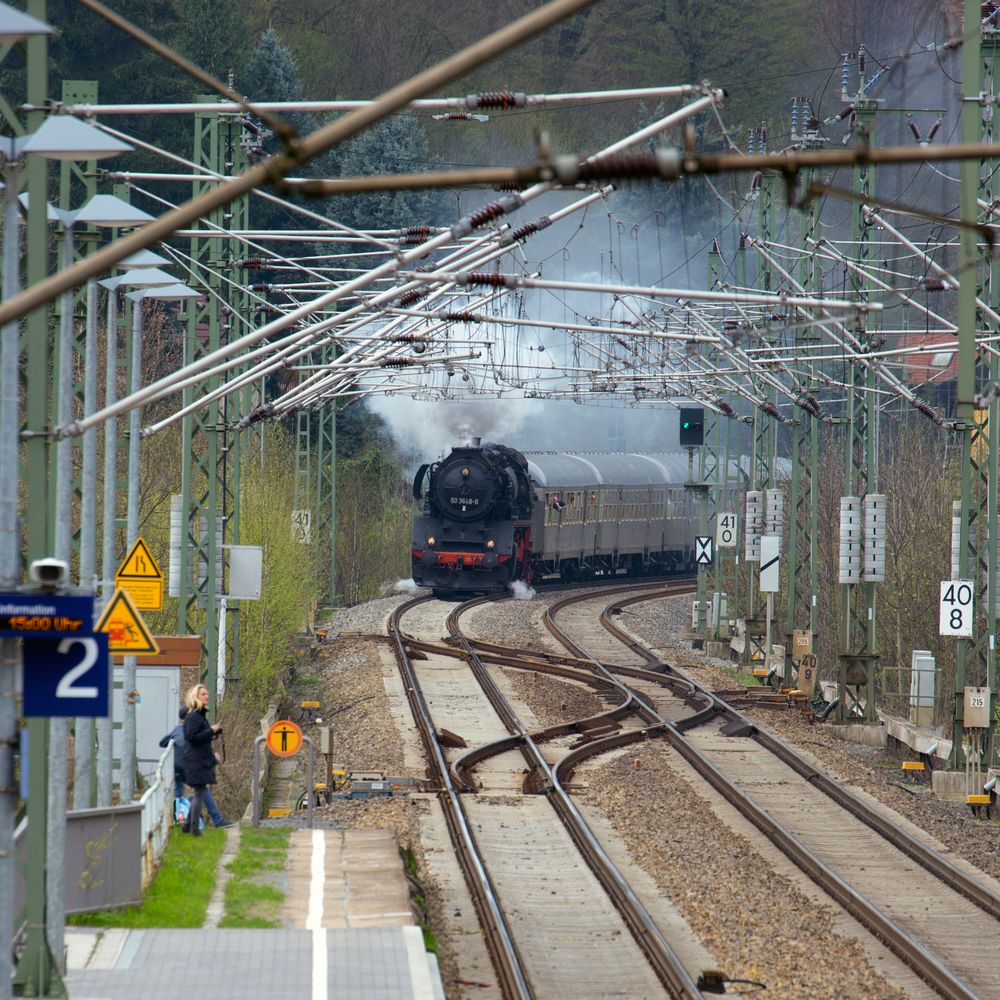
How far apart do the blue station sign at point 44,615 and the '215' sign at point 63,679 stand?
0.11 meters

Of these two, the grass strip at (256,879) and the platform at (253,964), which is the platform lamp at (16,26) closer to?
the platform at (253,964)

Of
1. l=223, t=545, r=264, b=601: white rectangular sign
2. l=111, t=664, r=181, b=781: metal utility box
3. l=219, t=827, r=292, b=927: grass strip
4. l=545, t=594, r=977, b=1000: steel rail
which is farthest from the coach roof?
l=219, t=827, r=292, b=927: grass strip

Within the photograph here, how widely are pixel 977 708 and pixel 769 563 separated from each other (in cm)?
950

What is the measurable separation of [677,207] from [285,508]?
40.4 m

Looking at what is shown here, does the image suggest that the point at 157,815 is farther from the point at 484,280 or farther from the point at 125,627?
the point at 484,280

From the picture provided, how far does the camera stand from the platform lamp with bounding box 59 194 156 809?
11.4 meters

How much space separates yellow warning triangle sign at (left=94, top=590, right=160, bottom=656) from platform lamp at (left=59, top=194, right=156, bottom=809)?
0.81ft

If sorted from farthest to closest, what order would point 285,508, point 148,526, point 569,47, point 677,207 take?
point 569,47
point 677,207
point 285,508
point 148,526

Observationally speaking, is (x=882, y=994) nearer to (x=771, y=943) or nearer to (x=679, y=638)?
(x=771, y=943)

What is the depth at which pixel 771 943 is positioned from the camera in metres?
12.7

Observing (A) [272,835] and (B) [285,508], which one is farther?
(B) [285,508]

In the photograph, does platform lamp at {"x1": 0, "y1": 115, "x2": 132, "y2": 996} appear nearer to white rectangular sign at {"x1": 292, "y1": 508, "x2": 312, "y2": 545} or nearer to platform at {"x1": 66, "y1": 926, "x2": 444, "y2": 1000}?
platform at {"x1": 66, "y1": 926, "x2": 444, "y2": 1000}

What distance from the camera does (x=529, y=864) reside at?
15.7 metres

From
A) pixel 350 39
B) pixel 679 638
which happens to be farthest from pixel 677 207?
pixel 679 638
